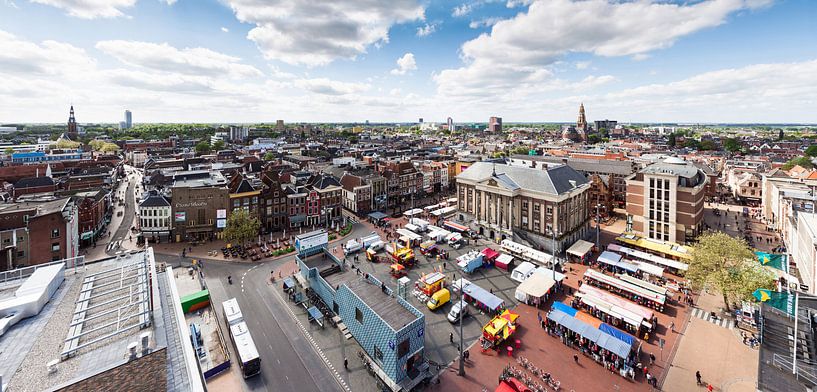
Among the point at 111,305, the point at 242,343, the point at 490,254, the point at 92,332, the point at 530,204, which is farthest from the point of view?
the point at 530,204

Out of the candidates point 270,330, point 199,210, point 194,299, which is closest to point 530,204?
point 270,330

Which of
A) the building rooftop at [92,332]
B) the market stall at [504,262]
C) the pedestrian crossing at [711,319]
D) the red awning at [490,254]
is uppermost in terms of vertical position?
the building rooftop at [92,332]

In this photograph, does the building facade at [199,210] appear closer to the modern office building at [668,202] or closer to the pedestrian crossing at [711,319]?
the pedestrian crossing at [711,319]

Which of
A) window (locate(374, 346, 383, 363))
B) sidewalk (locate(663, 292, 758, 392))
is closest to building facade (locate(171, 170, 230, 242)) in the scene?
window (locate(374, 346, 383, 363))

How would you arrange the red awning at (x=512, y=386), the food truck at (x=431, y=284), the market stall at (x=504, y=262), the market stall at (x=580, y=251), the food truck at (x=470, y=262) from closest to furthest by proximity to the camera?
the red awning at (x=512, y=386), the food truck at (x=431, y=284), the food truck at (x=470, y=262), the market stall at (x=504, y=262), the market stall at (x=580, y=251)

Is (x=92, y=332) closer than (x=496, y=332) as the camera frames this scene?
Yes

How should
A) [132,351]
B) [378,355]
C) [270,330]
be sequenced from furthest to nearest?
[270,330] → [378,355] → [132,351]

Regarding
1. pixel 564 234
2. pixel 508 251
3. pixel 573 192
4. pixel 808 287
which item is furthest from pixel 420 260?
pixel 808 287

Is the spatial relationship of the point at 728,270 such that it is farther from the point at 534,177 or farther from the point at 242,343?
the point at 242,343

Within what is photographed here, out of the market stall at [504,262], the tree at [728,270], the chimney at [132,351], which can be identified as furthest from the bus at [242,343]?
the tree at [728,270]
